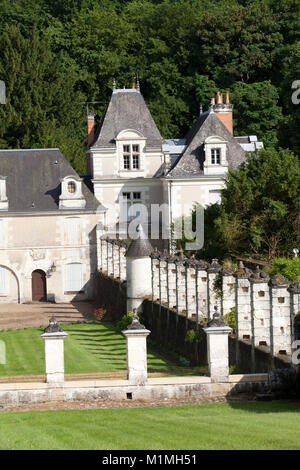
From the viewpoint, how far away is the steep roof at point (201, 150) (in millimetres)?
45469

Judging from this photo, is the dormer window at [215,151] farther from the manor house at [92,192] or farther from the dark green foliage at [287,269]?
the dark green foliage at [287,269]

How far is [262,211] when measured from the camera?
36094mm

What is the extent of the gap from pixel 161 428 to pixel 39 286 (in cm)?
3350

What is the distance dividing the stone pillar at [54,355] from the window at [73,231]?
29.2m

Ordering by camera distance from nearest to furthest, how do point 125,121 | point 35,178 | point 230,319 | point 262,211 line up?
point 230,319
point 262,211
point 35,178
point 125,121

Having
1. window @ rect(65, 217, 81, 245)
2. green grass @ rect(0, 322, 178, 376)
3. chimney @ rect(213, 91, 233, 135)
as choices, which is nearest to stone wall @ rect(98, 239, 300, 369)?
green grass @ rect(0, 322, 178, 376)

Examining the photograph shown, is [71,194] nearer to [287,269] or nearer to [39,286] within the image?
[39,286]

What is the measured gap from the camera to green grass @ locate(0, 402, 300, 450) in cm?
1207

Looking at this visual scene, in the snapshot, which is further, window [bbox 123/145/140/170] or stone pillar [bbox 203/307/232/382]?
window [bbox 123/145/140/170]

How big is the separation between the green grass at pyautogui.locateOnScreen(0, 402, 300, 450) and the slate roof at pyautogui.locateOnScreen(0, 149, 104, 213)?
3078 centimetres

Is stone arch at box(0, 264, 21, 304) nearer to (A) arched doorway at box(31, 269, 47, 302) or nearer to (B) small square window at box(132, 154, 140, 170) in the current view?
(A) arched doorway at box(31, 269, 47, 302)

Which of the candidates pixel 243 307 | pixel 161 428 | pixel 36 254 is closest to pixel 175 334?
pixel 243 307

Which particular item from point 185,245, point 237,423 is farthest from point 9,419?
point 185,245
